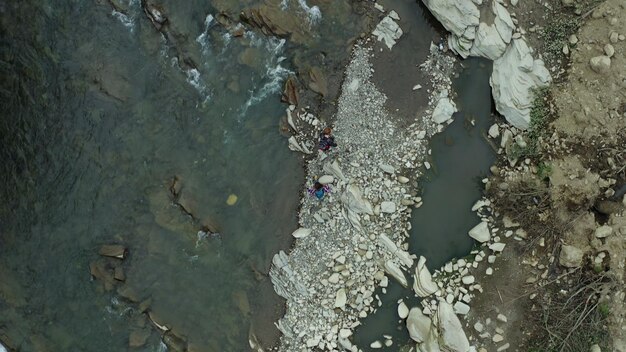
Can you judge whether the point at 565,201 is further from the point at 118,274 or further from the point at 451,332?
the point at 118,274

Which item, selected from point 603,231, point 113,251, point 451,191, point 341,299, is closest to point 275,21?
point 451,191

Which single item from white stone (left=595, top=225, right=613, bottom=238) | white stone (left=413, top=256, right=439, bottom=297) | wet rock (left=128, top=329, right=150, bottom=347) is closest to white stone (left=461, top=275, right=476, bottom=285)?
white stone (left=413, top=256, right=439, bottom=297)

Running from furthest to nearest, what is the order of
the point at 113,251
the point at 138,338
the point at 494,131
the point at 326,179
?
1. the point at 494,131
2. the point at 326,179
3. the point at 138,338
4. the point at 113,251

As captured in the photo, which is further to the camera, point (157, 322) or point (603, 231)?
point (157, 322)

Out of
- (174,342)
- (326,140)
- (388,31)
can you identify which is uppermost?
(388,31)

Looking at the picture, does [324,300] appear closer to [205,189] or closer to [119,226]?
[205,189]

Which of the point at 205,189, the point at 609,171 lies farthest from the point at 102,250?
the point at 609,171

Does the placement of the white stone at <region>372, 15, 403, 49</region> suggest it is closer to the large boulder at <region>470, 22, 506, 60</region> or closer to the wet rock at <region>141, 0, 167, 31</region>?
the large boulder at <region>470, 22, 506, 60</region>
